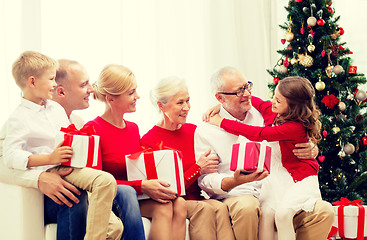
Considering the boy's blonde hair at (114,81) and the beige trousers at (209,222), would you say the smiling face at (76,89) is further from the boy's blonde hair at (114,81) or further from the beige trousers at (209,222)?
the beige trousers at (209,222)

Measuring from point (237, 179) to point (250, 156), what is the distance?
20 cm

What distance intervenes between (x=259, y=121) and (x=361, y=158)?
51.6 inches

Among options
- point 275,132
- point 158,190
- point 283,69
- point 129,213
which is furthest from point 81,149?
point 283,69

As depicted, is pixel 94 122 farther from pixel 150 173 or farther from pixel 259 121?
pixel 259 121

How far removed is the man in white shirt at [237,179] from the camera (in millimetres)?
2758

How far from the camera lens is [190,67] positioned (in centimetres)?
489

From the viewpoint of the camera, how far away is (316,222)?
9.17 ft

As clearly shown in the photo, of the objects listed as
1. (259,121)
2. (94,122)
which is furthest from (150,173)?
(259,121)

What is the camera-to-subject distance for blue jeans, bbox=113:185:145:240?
253 centimetres

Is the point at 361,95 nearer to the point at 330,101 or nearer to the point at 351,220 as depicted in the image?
the point at 330,101

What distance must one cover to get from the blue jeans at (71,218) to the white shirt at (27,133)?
0.24 meters

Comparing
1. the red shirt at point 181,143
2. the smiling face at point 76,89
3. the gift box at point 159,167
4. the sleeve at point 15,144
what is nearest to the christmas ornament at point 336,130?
the red shirt at point 181,143

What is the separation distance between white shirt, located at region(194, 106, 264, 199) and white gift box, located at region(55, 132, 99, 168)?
0.85 meters

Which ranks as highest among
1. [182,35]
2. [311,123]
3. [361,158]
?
[182,35]
